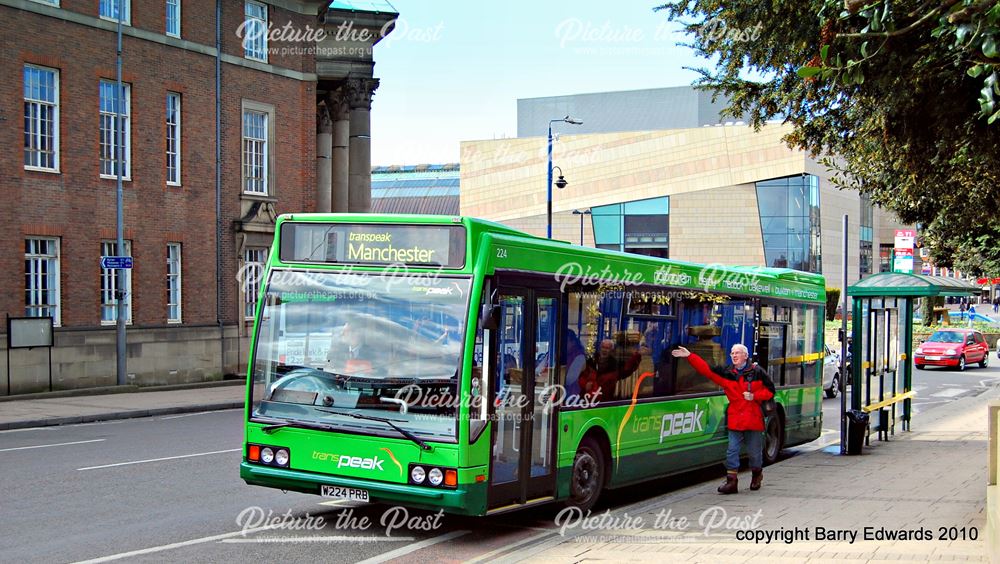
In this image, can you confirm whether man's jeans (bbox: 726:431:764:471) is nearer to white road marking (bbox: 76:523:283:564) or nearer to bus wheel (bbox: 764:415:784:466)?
bus wheel (bbox: 764:415:784:466)

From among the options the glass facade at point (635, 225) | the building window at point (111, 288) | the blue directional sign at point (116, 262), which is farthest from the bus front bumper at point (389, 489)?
the glass facade at point (635, 225)

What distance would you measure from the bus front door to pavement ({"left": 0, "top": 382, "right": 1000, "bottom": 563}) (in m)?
0.51

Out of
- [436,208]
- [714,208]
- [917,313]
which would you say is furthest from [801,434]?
[436,208]

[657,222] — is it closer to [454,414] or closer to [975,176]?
[975,176]

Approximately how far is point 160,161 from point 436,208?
214ft

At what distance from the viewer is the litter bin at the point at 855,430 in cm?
1562

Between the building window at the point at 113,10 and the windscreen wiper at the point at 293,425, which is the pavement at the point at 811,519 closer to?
the windscreen wiper at the point at 293,425

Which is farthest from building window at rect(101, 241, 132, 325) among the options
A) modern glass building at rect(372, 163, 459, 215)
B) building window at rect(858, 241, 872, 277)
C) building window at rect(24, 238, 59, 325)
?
building window at rect(858, 241, 872, 277)

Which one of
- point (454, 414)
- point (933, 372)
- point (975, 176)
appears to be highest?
point (975, 176)

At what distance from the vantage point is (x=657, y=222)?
76750 millimetres

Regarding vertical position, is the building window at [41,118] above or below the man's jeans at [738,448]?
above

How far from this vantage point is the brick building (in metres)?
24.7

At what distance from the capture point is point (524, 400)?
9438mm

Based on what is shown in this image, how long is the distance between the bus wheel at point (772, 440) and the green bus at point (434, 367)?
4564 millimetres
